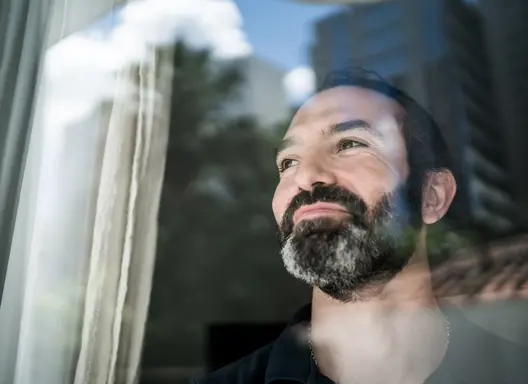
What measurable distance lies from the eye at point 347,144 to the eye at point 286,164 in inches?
4.0

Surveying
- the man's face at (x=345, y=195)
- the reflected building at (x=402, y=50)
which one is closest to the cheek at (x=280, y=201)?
the man's face at (x=345, y=195)

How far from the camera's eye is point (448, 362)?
1.12 meters

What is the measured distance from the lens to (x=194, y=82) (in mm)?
1387

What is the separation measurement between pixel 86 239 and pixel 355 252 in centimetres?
56

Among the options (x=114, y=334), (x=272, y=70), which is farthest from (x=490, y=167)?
(x=114, y=334)

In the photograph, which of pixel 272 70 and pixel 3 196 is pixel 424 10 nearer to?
pixel 272 70

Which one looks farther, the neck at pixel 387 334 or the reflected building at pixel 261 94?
the reflected building at pixel 261 94

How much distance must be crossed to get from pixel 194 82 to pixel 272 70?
0.58 feet

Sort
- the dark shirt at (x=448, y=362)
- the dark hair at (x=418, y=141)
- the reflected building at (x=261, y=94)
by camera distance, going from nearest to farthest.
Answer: the dark shirt at (x=448, y=362)
the dark hair at (x=418, y=141)
the reflected building at (x=261, y=94)

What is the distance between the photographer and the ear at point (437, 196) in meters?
1.20

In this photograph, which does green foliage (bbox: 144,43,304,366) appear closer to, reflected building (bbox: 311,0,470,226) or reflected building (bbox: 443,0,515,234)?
reflected building (bbox: 311,0,470,226)

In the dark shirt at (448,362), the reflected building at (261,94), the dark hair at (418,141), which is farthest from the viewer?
the reflected building at (261,94)

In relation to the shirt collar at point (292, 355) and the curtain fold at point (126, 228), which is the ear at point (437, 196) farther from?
the curtain fold at point (126, 228)

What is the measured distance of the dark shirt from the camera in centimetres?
111
